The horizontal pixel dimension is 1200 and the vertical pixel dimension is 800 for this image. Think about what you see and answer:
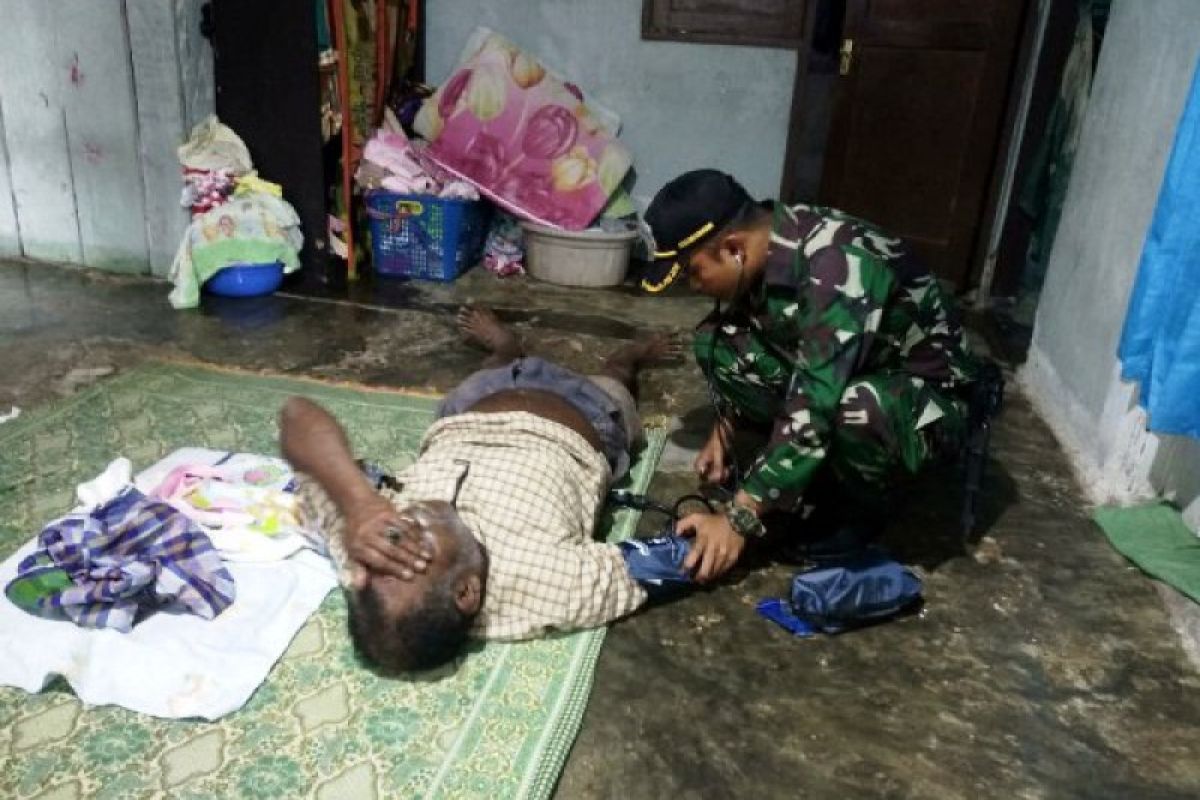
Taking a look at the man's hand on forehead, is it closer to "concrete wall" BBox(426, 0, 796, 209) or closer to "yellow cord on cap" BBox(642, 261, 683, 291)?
"yellow cord on cap" BBox(642, 261, 683, 291)

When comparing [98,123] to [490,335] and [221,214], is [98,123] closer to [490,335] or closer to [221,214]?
[221,214]

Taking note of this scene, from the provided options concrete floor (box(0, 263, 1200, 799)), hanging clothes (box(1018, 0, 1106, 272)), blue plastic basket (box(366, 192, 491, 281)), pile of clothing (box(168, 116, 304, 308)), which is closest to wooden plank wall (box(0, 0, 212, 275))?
pile of clothing (box(168, 116, 304, 308))

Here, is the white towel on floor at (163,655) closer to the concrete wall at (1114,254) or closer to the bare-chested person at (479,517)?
the bare-chested person at (479,517)

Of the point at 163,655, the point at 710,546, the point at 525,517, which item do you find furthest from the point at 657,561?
the point at 163,655

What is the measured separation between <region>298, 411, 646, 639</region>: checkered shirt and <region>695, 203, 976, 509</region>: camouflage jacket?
381mm

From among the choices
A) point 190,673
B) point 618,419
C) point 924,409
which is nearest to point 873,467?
point 924,409

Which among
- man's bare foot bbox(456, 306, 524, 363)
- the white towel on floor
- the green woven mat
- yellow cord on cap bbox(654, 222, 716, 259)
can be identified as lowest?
the green woven mat

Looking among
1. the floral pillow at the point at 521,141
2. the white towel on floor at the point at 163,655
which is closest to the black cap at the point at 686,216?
the white towel on floor at the point at 163,655

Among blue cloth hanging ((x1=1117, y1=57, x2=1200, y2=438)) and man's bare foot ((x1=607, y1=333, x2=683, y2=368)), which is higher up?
blue cloth hanging ((x1=1117, y1=57, x2=1200, y2=438))

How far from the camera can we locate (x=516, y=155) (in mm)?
4535

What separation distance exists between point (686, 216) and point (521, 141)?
2.96 m

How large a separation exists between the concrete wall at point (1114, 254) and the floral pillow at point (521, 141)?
2207 millimetres

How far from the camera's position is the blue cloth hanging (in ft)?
6.65

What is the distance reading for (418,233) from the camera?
14.3ft
